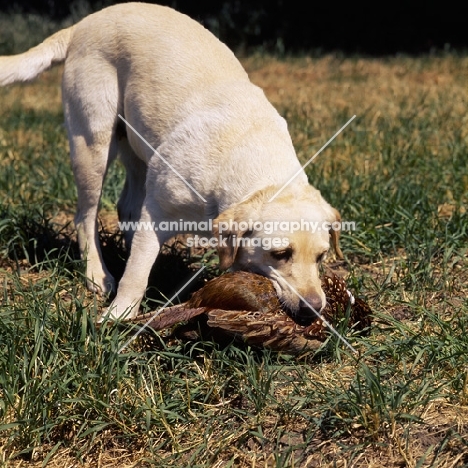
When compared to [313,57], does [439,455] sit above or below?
above

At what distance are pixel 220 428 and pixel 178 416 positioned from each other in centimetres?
18

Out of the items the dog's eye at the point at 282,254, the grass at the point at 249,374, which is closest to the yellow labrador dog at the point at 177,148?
the dog's eye at the point at 282,254

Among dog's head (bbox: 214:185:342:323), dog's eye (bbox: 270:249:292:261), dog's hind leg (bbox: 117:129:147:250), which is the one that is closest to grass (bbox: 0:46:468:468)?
dog's hind leg (bbox: 117:129:147:250)

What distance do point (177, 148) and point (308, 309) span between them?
1275mm

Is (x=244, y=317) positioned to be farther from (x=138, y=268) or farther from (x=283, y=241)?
(x=138, y=268)

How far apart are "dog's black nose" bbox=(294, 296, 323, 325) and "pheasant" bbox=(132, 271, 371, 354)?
0.04m

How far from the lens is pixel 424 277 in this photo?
4578 millimetres

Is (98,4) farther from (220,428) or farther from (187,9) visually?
(220,428)

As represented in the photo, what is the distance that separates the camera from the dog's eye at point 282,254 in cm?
379

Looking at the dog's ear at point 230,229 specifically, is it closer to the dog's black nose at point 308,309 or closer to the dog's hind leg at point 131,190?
the dog's black nose at point 308,309

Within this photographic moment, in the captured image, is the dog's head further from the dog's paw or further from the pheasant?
the dog's paw

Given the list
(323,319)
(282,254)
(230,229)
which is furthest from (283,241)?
(323,319)

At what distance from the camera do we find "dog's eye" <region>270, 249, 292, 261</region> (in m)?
3.79

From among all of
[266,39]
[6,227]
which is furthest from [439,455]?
[266,39]
